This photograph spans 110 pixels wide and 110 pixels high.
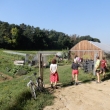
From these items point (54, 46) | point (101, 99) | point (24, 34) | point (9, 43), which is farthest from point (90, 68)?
point (54, 46)

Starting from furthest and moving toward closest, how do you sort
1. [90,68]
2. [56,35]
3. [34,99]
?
[56,35]
[90,68]
[34,99]

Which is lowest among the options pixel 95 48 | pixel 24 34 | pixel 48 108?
pixel 48 108

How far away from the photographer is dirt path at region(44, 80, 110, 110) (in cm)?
743

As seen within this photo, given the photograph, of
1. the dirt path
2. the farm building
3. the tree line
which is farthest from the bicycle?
the tree line

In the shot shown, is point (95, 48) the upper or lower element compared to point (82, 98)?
upper

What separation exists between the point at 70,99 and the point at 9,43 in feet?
185

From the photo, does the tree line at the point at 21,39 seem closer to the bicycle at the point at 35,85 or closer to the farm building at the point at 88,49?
the farm building at the point at 88,49

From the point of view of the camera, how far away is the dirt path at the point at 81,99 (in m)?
7.43

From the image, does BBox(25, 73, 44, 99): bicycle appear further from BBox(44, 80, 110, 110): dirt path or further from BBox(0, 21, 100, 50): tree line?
BBox(0, 21, 100, 50): tree line

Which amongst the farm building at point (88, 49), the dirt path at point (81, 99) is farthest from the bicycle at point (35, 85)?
the farm building at point (88, 49)

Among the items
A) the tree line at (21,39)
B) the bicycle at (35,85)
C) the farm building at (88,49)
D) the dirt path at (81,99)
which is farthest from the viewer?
the tree line at (21,39)

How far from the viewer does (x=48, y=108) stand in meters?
7.31

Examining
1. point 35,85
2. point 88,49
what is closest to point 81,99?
point 35,85

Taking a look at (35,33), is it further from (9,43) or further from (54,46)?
(9,43)
